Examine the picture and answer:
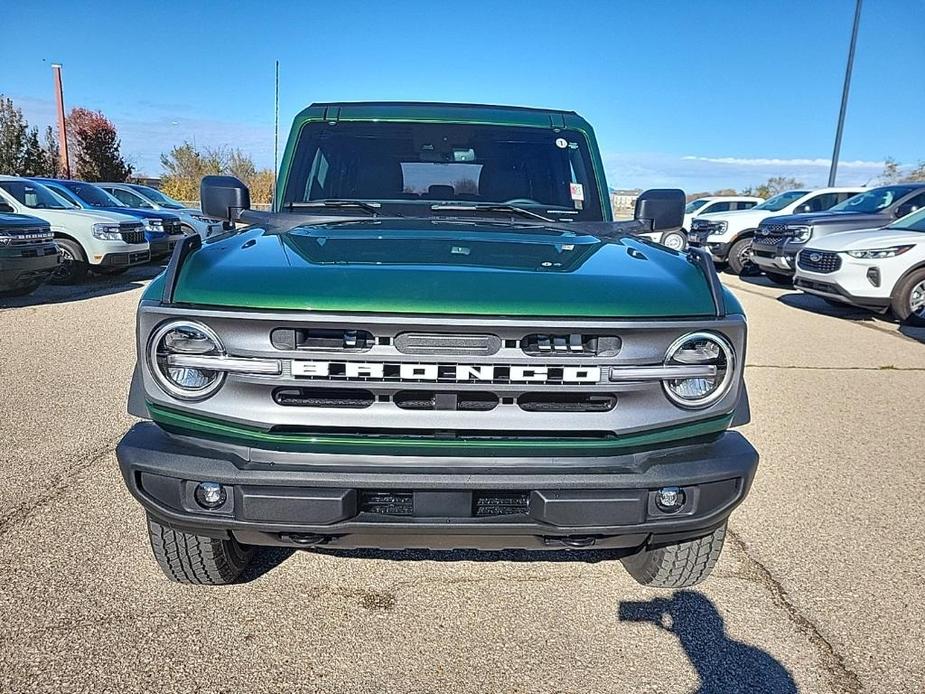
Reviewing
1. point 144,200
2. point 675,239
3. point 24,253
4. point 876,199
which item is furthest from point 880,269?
point 144,200

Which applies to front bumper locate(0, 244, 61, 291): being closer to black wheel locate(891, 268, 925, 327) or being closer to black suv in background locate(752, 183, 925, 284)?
black wheel locate(891, 268, 925, 327)

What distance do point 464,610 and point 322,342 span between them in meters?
1.24

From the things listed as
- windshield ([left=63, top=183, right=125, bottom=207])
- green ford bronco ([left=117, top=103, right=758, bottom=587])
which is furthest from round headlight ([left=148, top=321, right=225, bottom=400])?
windshield ([left=63, top=183, right=125, bottom=207])

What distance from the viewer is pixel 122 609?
2.67 m

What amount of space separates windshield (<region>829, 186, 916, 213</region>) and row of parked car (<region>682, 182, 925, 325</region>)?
0.01m

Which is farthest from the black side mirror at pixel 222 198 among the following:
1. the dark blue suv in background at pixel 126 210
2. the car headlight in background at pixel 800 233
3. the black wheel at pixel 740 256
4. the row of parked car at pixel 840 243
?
the black wheel at pixel 740 256

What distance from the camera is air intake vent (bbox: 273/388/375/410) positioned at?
2148mm

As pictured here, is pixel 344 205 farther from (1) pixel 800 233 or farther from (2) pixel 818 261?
(1) pixel 800 233

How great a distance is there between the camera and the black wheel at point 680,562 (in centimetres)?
272

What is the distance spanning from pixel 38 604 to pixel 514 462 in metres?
1.87

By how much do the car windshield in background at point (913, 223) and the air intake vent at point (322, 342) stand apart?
9.43m

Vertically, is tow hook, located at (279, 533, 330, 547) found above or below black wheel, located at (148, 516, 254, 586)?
above

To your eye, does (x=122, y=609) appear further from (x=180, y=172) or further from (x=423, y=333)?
(x=180, y=172)

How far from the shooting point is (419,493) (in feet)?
7.00
